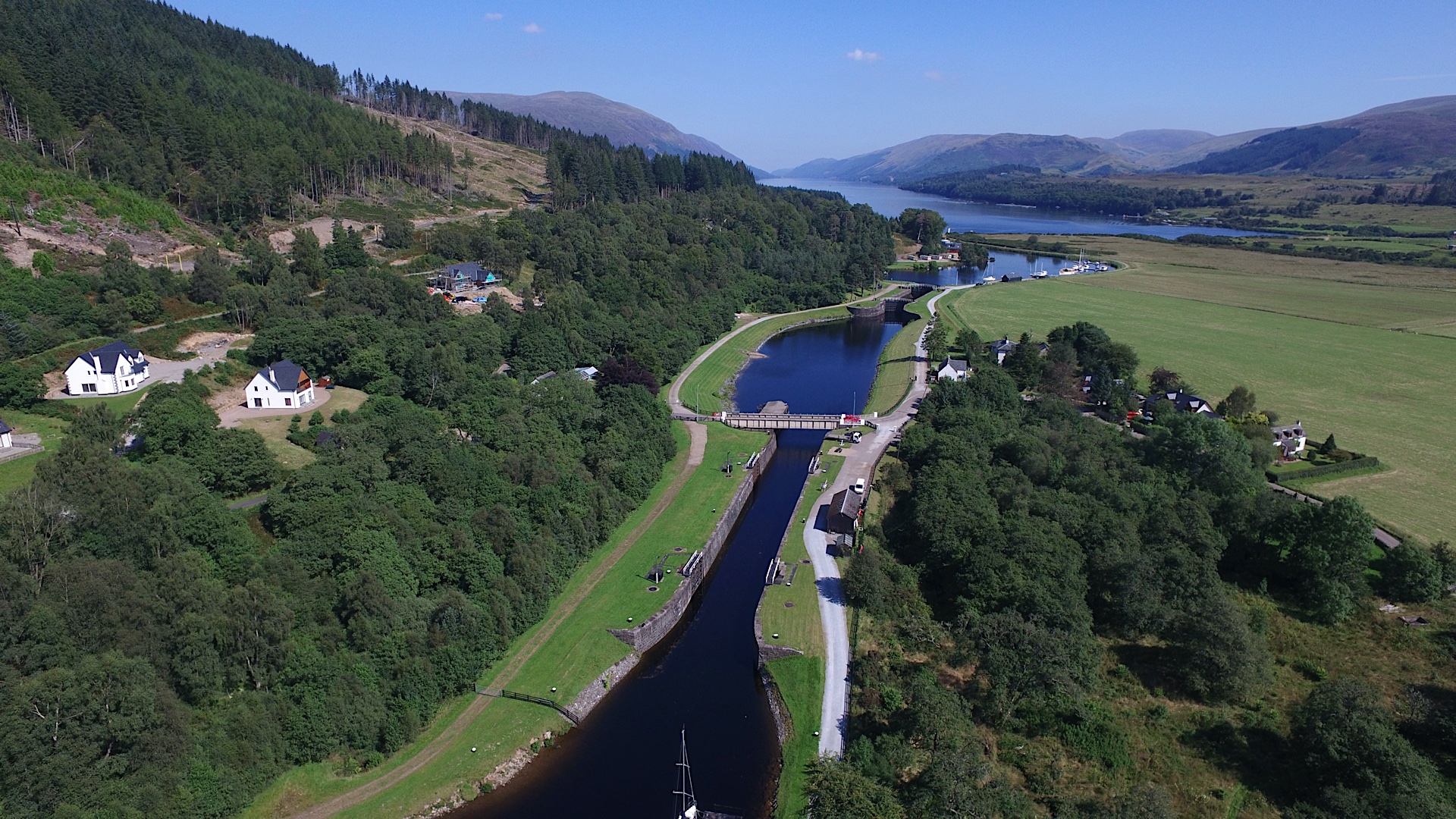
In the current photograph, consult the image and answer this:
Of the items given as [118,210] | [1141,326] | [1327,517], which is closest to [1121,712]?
[1327,517]

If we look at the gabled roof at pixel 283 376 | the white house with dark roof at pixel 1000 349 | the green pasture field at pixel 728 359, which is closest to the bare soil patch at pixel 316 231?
the gabled roof at pixel 283 376

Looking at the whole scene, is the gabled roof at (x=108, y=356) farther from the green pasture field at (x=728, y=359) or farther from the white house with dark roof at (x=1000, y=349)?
the white house with dark roof at (x=1000, y=349)

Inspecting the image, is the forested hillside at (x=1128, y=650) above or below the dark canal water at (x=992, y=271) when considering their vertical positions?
below

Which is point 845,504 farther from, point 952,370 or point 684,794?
point 952,370

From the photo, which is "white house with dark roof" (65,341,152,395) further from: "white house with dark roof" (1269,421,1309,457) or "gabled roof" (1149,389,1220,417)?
"white house with dark roof" (1269,421,1309,457)

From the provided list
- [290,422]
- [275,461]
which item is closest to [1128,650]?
[275,461]

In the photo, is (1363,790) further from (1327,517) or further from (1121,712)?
(1327,517)
